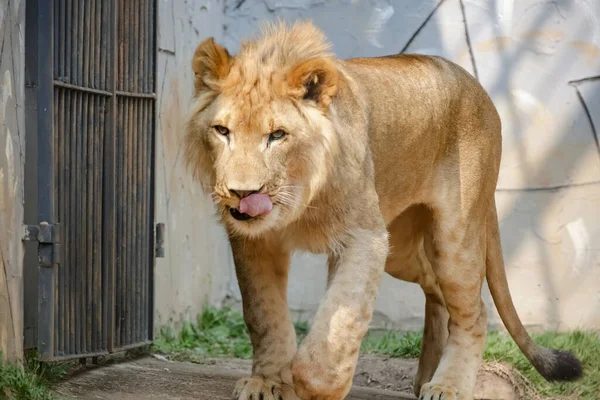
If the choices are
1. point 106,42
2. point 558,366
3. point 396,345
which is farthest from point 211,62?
point 396,345

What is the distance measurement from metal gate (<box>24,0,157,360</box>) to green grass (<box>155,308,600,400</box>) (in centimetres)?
68

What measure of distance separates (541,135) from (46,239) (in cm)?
330

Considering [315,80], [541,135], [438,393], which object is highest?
[541,135]

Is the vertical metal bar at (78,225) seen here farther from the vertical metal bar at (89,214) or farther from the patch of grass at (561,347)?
the patch of grass at (561,347)

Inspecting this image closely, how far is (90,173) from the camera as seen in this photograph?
4.17m

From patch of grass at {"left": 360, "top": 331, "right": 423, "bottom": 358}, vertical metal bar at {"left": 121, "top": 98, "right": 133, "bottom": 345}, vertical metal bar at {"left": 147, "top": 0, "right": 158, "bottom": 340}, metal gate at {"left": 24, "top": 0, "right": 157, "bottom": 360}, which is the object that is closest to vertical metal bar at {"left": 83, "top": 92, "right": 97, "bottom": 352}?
metal gate at {"left": 24, "top": 0, "right": 157, "bottom": 360}

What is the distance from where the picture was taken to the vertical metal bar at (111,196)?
14.1ft

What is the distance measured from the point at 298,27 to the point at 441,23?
9.22ft

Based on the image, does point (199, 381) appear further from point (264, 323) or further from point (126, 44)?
point (126, 44)

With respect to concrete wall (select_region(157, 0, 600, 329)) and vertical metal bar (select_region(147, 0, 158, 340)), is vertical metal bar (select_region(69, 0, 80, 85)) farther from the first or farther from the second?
concrete wall (select_region(157, 0, 600, 329))

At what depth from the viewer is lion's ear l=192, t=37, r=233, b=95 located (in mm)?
3275

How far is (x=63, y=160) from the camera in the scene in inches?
155

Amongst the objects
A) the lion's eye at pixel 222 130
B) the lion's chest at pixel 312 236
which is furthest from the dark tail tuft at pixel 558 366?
the lion's eye at pixel 222 130

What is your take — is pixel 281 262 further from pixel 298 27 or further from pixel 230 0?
pixel 230 0
